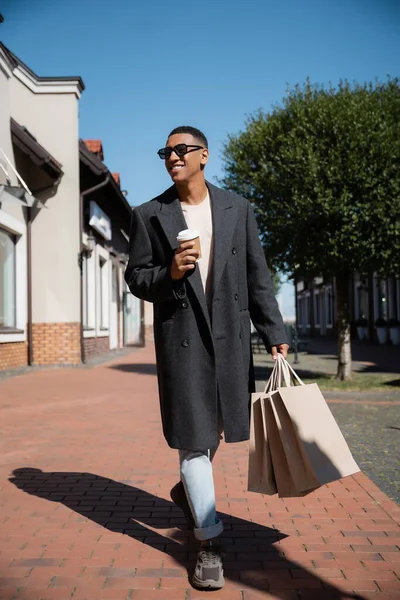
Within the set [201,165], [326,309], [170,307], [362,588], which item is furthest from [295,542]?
[326,309]

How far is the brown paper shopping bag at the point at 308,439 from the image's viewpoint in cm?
276

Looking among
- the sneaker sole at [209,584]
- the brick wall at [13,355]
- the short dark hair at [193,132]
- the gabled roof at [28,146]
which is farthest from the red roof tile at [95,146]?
the sneaker sole at [209,584]

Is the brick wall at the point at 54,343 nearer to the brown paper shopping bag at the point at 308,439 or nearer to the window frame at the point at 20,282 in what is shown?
the window frame at the point at 20,282

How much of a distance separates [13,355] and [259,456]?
11.7 metres

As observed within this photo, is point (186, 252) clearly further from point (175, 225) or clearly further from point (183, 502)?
point (183, 502)

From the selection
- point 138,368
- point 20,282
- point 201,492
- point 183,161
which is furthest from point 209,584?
point 138,368

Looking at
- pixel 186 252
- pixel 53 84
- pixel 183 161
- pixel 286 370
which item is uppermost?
pixel 53 84

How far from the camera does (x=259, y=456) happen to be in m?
2.90

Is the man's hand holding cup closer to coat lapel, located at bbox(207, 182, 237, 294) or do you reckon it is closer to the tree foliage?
coat lapel, located at bbox(207, 182, 237, 294)

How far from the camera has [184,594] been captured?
2.68 meters

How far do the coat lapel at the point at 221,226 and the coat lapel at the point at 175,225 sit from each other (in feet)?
0.27

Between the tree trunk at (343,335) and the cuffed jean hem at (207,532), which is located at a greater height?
the tree trunk at (343,335)

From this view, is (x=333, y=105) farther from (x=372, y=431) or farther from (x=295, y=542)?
(x=295, y=542)

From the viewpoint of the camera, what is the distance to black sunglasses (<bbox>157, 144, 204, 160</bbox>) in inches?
118
